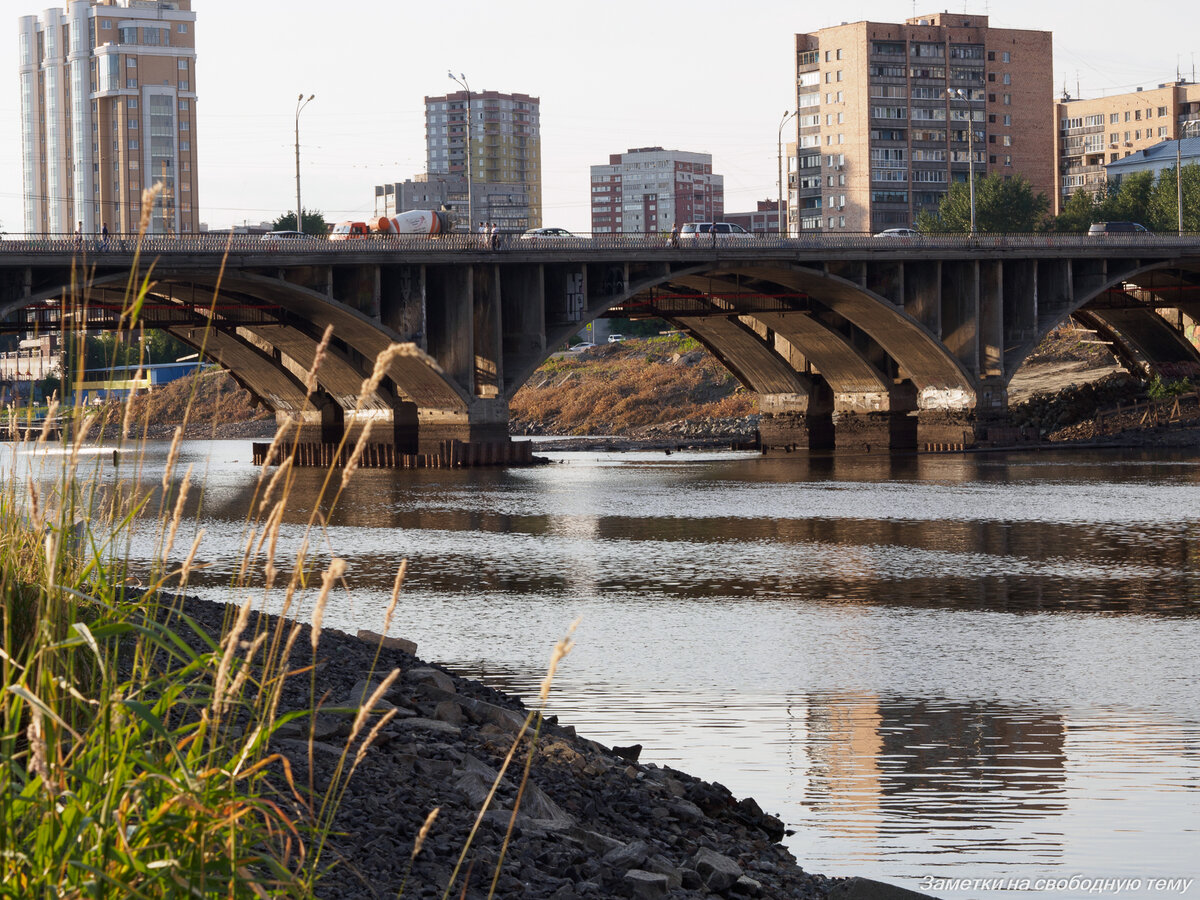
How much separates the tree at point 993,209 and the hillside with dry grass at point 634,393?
24.2m

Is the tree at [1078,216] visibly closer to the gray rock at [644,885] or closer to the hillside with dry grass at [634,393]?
the hillside with dry grass at [634,393]

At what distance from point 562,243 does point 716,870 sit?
2102 inches

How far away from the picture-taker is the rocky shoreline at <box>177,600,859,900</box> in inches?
256

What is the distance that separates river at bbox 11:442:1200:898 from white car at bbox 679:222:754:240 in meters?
22.0

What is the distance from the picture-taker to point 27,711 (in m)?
5.73

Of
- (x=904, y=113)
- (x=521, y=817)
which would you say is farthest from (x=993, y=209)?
(x=521, y=817)

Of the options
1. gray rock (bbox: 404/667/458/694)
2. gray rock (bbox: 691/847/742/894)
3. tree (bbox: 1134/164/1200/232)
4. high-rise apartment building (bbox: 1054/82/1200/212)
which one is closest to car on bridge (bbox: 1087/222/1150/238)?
tree (bbox: 1134/164/1200/232)

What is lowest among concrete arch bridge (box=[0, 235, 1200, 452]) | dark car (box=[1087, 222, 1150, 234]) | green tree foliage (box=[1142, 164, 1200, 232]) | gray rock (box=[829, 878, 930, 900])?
gray rock (box=[829, 878, 930, 900])

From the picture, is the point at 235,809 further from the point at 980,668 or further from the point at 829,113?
the point at 829,113

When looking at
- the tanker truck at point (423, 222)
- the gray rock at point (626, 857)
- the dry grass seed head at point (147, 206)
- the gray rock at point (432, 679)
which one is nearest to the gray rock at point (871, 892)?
the gray rock at point (626, 857)

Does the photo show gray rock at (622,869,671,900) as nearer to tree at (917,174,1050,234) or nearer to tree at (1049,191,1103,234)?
tree at (1049,191,1103,234)

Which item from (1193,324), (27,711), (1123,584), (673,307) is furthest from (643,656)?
(1193,324)

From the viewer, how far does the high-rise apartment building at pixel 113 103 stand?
160 metres

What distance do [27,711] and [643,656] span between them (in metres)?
11.0
